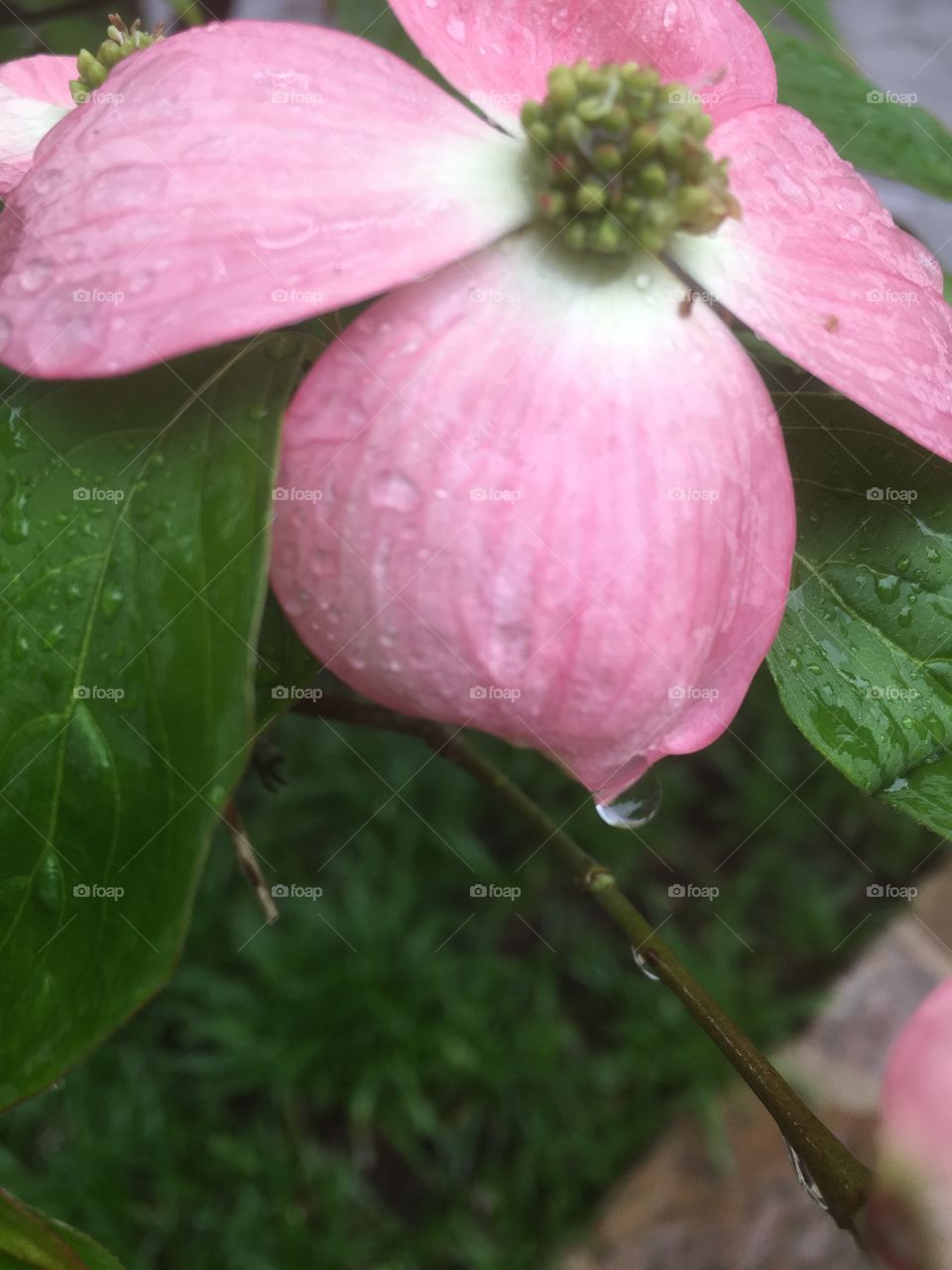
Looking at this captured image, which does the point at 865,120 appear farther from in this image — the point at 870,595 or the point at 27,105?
the point at 27,105

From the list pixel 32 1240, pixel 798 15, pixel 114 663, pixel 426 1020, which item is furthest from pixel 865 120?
pixel 426 1020

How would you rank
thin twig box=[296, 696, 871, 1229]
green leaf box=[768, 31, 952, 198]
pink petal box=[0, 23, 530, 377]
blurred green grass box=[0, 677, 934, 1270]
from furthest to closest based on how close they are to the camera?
1. blurred green grass box=[0, 677, 934, 1270]
2. green leaf box=[768, 31, 952, 198]
3. thin twig box=[296, 696, 871, 1229]
4. pink petal box=[0, 23, 530, 377]

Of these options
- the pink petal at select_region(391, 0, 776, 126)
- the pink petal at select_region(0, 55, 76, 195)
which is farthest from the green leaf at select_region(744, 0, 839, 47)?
the pink petal at select_region(0, 55, 76, 195)

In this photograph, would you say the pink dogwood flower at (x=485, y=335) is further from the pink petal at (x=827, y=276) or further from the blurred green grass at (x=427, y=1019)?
the blurred green grass at (x=427, y=1019)

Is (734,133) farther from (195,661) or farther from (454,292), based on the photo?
(195,661)

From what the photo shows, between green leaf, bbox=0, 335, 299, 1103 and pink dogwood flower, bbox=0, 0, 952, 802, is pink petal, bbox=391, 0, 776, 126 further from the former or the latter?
green leaf, bbox=0, 335, 299, 1103

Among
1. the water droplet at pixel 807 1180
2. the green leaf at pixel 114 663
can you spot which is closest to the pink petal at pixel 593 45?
the green leaf at pixel 114 663

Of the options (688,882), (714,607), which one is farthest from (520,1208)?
(714,607)
